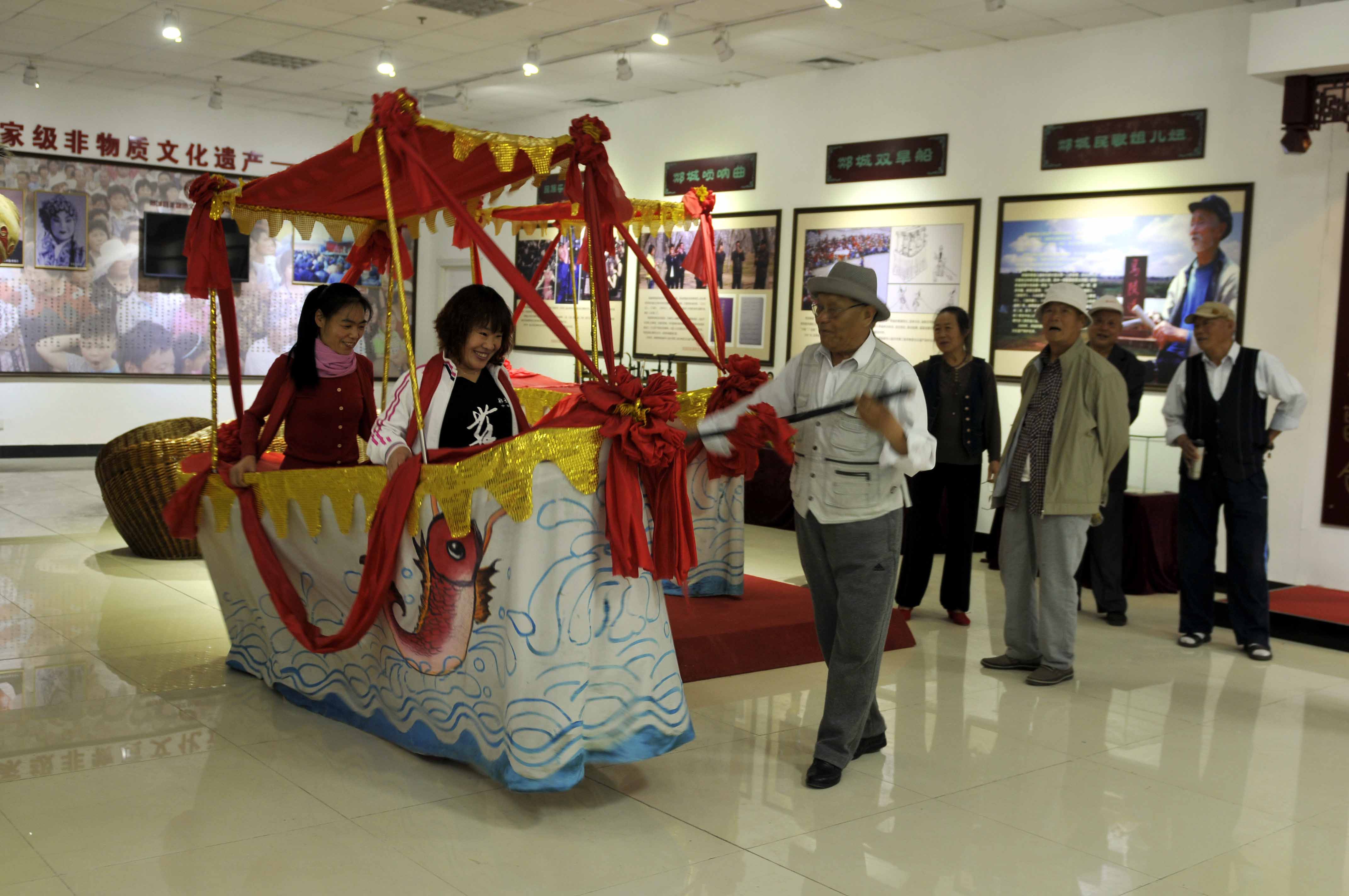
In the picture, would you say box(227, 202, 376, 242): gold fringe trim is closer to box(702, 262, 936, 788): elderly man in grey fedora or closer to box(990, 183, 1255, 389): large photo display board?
box(702, 262, 936, 788): elderly man in grey fedora

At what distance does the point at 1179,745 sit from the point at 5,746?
406cm

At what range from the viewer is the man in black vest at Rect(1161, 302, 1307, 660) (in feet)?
18.8

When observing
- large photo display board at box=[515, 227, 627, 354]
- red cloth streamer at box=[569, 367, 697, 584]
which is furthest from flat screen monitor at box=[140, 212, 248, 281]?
red cloth streamer at box=[569, 367, 697, 584]

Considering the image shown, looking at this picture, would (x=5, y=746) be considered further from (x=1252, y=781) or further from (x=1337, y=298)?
(x=1337, y=298)

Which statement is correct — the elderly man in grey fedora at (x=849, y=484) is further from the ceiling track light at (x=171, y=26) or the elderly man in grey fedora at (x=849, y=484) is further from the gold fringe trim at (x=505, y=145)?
the ceiling track light at (x=171, y=26)

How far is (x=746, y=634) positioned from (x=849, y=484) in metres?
1.75

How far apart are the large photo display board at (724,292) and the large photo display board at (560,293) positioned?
287mm

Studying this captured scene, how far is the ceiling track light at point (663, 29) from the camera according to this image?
800cm

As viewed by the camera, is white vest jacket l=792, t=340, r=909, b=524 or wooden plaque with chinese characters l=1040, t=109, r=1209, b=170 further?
wooden plaque with chinese characters l=1040, t=109, r=1209, b=170

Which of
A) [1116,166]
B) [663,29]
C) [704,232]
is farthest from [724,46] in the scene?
[1116,166]

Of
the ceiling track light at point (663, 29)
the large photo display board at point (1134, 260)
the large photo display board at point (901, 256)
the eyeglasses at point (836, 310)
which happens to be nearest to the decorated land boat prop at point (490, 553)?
the eyeglasses at point (836, 310)

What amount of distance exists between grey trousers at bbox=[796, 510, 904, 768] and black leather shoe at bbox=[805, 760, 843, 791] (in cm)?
2

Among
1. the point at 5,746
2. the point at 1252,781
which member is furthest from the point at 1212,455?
the point at 5,746

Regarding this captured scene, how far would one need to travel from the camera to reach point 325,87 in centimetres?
1137
